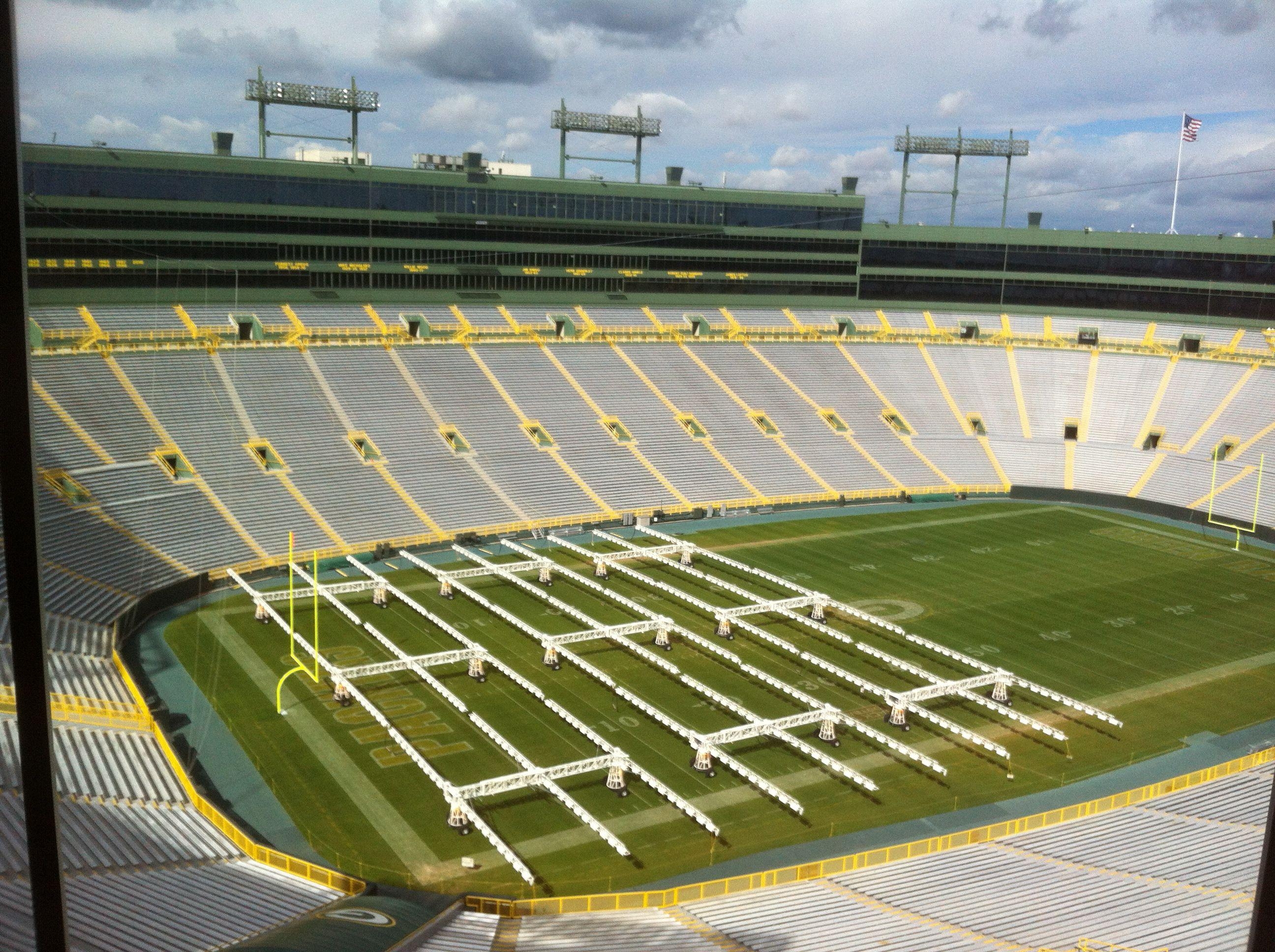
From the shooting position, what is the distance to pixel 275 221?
3083 centimetres

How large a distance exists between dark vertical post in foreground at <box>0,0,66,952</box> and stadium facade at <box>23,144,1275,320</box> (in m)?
23.2

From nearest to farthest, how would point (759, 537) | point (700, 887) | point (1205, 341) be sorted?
point (700, 887) < point (759, 537) < point (1205, 341)

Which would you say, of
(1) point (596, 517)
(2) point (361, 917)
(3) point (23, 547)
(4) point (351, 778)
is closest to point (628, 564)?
(1) point (596, 517)

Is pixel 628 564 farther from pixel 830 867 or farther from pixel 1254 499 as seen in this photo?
pixel 1254 499

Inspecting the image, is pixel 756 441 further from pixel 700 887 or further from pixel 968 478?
pixel 700 887

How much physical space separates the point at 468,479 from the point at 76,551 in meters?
11.0

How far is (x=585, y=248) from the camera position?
3653cm

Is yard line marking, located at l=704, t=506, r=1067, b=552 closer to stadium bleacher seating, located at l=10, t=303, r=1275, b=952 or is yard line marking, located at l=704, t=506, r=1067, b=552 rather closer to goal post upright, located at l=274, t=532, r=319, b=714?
stadium bleacher seating, located at l=10, t=303, r=1275, b=952

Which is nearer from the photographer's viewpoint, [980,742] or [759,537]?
[980,742]

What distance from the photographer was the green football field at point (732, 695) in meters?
13.2

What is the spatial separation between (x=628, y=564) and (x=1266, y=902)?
22.7m

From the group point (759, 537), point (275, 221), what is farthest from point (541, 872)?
point (275, 221)

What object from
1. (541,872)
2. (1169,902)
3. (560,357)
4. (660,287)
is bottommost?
(541,872)

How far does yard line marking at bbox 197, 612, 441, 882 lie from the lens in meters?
12.5
